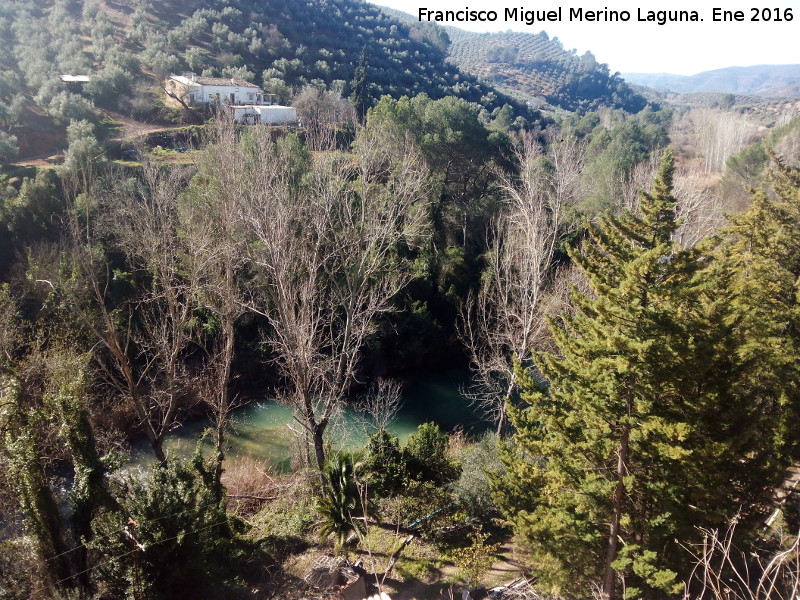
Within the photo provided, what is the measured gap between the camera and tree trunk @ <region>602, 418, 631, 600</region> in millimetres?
7648

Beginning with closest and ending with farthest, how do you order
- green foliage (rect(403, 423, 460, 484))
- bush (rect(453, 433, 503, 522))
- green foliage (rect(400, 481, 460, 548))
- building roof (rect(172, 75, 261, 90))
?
green foliage (rect(400, 481, 460, 548))
bush (rect(453, 433, 503, 522))
green foliage (rect(403, 423, 460, 484))
building roof (rect(172, 75, 261, 90))

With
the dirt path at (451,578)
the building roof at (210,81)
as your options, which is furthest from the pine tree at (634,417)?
the building roof at (210,81)

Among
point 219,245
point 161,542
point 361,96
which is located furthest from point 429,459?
point 361,96

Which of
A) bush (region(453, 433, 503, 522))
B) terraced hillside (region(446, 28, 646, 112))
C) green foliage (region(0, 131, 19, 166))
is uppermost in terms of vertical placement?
terraced hillside (region(446, 28, 646, 112))

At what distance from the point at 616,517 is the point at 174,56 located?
47950 mm

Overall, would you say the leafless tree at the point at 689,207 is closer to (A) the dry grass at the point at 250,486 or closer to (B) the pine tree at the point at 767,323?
(B) the pine tree at the point at 767,323

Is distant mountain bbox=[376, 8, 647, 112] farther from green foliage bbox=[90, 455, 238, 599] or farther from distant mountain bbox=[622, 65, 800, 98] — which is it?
green foliage bbox=[90, 455, 238, 599]

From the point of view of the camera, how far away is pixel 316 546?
1133 centimetres

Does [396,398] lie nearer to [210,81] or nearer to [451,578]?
[451,578]

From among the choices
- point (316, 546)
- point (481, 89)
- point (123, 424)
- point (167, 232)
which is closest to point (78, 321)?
point (123, 424)

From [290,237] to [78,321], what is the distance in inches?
336

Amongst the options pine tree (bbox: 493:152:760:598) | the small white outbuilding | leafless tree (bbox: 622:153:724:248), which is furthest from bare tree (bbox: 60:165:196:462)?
leafless tree (bbox: 622:153:724:248)

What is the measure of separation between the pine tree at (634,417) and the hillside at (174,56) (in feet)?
107

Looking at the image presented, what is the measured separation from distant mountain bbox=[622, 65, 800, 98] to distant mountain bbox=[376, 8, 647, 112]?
2327cm
